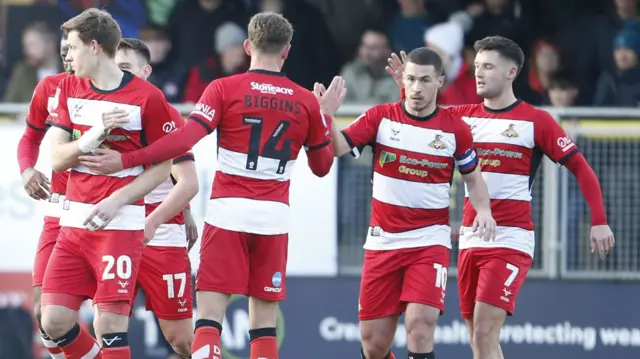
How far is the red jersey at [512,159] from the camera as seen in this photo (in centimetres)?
1004

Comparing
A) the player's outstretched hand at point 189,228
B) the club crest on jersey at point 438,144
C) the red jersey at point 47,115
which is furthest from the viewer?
the player's outstretched hand at point 189,228

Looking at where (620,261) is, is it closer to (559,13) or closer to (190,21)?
(559,13)

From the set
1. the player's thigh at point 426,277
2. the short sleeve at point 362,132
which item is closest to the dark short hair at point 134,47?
the short sleeve at point 362,132

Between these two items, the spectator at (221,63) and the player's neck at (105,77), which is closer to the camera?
the player's neck at (105,77)

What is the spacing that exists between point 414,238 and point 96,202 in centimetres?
244

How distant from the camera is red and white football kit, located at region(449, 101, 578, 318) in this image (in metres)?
10.0

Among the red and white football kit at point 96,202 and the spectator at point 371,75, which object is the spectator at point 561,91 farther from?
the red and white football kit at point 96,202

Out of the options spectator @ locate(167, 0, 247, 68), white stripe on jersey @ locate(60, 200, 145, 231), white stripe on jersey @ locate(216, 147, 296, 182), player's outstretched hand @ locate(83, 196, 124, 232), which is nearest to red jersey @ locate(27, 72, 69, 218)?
white stripe on jersey @ locate(60, 200, 145, 231)

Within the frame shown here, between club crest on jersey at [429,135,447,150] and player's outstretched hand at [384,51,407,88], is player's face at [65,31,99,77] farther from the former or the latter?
club crest on jersey at [429,135,447,150]

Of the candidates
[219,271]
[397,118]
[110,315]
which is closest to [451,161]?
[397,118]

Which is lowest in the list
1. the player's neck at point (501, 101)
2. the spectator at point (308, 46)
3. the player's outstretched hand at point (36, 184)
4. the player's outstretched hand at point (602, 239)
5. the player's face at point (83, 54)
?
the player's outstretched hand at point (602, 239)

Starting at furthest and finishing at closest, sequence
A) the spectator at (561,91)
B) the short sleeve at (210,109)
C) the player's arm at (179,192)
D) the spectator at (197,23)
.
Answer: the spectator at (197,23), the spectator at (561,91), the player's arm at (179,192), the short sleeve at (210,109)

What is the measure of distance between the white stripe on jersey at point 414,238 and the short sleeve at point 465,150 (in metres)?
0.47

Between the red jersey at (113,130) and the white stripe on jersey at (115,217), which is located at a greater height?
the red jersey at (113,130)
